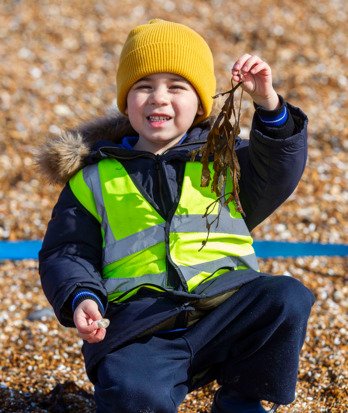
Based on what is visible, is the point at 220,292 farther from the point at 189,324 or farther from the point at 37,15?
the point at 37,15

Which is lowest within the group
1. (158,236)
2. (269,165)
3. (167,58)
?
(158,236)

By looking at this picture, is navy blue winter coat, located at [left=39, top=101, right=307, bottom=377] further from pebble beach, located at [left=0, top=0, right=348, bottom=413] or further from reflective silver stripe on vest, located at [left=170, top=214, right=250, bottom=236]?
pebble beach, located at [left=0, top=0, right=348, bottom=413]

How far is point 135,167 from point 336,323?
1570 millimetres

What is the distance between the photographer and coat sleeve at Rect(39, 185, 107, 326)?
2.95m

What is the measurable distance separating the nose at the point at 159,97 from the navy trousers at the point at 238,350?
2.40 ft

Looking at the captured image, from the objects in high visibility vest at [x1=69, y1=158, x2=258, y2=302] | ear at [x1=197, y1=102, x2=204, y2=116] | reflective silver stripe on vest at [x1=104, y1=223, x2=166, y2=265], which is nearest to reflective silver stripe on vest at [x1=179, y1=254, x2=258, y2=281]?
high visibility vest at [x1=69, y1=158, x2=258, y2=302]

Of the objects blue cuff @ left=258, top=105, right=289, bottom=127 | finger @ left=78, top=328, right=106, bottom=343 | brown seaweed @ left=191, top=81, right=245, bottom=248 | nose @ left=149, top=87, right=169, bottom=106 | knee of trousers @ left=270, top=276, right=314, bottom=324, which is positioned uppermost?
blue cuff @ left=258, top=105, right=289, bottom=127

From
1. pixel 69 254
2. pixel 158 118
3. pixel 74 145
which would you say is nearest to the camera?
pixel 69 254

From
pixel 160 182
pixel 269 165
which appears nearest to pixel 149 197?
pixel 160 182

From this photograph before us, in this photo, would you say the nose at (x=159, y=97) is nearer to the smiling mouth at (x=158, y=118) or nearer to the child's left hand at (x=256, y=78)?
the smiling mouth at (x=158, y=118)

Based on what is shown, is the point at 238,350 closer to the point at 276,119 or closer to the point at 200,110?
the point at 276,119

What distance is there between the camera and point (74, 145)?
3283mm

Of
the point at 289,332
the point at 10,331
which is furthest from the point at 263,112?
the point at 10,331

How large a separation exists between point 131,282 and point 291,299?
1.81ft
